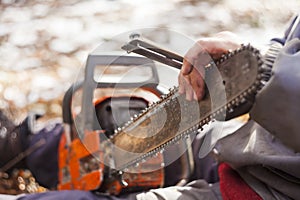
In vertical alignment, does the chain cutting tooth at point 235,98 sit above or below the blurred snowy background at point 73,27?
above

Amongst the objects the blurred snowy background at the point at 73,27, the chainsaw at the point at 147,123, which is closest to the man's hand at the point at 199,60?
the chainsaw at the point at 147,123

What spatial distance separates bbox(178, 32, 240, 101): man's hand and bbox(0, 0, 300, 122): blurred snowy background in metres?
1.46

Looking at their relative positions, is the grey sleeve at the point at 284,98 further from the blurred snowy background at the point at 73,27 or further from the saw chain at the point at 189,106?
the blurred snowy background at the point at 73,27

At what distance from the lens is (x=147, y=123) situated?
40.1 inches

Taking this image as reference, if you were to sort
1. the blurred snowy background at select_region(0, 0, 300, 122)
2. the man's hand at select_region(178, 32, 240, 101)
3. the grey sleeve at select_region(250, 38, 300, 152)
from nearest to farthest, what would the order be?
the grey sleeve at select_region(250, 38, 300, 152), the man's hand at select_region(178, 32, 240, 101), the blurred snowy background at select_region(0, 0, 300, 122)

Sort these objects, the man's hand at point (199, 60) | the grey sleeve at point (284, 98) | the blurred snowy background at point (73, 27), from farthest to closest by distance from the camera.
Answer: the blurred snowy background at point (73, 27) < the man's hand at point (199, 60) < the grey sleeve at point (284, 98)

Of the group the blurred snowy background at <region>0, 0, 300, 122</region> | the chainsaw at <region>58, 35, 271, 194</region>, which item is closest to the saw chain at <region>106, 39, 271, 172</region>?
the chainsaw at <region>58, 35, 271, 194</region>

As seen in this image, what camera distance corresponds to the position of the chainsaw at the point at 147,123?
790 millimetres

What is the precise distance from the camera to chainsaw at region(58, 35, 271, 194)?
2.59 ft

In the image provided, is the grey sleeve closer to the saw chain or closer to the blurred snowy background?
the saw chain

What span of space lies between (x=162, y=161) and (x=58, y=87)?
149 centimetres

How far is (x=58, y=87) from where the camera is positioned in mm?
2643

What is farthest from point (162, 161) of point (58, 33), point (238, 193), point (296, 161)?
point (58, 33)

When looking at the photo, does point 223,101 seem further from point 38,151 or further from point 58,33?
point 58,33
